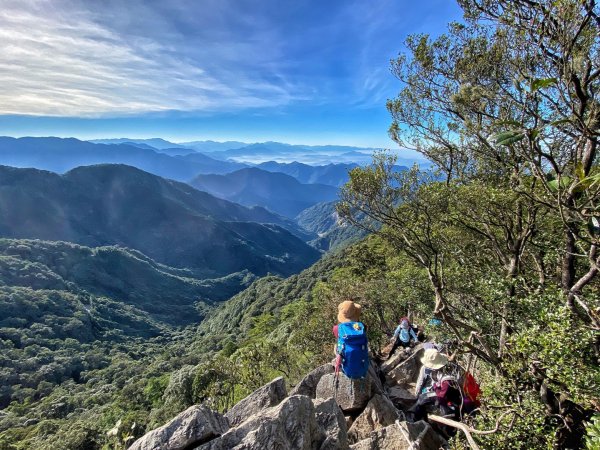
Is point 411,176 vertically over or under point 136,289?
over

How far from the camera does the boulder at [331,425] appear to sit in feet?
24.6

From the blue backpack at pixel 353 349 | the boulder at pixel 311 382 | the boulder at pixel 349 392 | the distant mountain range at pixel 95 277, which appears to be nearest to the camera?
the blue backpack at pixel 353 349

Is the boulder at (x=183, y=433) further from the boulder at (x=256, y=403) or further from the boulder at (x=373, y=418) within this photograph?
the boulder at (x=373, y=418)

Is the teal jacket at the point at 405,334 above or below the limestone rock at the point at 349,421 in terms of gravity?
above

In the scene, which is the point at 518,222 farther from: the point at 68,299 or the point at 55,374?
the point at 68,299

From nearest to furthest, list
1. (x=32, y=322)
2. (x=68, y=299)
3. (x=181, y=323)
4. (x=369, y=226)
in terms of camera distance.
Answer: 1. (x=369, y=226)
2. (x=32, y=322)
3. (x=68, y=299)
4. (x=181, y=323)

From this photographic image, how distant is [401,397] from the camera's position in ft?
35.9

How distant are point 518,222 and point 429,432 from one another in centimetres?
586

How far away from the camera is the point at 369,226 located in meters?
11.9

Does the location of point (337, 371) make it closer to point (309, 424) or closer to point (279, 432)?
point (309, 424)

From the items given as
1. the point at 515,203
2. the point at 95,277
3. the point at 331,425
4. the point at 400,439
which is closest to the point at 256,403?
the point at 331,425

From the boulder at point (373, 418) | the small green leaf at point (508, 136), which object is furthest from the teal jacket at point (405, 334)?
the small green leaf at point (508, 136)

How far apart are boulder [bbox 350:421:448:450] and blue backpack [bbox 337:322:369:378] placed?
1.76 meters

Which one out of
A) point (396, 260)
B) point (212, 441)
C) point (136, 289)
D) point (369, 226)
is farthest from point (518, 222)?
point (136, 289)
